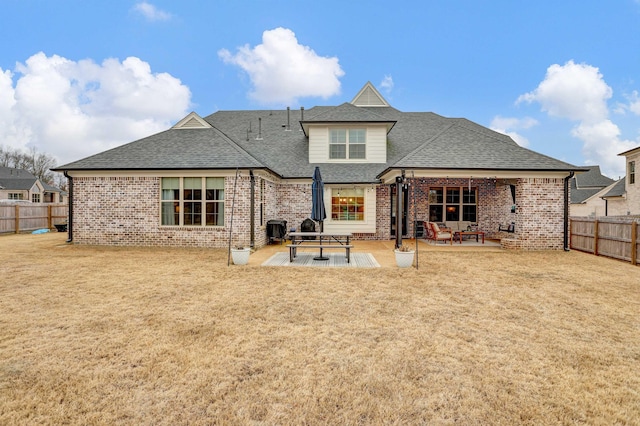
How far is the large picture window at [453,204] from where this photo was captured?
16.0m

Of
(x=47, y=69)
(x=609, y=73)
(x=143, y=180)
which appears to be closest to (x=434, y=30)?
(x=609, y=73)

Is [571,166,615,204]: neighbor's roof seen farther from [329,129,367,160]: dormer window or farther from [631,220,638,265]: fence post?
[329,129,367,160]: dormer window

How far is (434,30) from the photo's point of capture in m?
16.0

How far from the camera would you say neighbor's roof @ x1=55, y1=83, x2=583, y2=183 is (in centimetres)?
1252

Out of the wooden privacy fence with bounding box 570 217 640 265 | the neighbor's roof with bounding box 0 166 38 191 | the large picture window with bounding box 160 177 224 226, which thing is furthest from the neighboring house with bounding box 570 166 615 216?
the neighbor's roof with bounding box 0 166 38 191

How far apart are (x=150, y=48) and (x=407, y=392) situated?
1907cm

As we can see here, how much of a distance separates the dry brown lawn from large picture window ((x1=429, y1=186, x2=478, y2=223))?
336 inches

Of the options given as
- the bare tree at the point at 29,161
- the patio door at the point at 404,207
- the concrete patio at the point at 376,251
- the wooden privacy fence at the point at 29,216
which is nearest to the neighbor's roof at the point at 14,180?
the bare tree at the point at 29,161

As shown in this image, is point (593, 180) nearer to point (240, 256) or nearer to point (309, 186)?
point (309, 186)

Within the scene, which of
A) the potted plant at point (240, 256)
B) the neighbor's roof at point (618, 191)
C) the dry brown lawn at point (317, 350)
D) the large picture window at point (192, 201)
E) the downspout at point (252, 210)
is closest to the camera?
the dry brown lawn at point (317, 350)

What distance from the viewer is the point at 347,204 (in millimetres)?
15531

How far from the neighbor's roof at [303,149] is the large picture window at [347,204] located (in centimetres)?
71

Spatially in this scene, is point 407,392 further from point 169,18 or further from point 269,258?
point 169,18

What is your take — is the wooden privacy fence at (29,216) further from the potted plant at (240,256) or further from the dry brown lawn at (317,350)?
the potted plant at (240,256)
